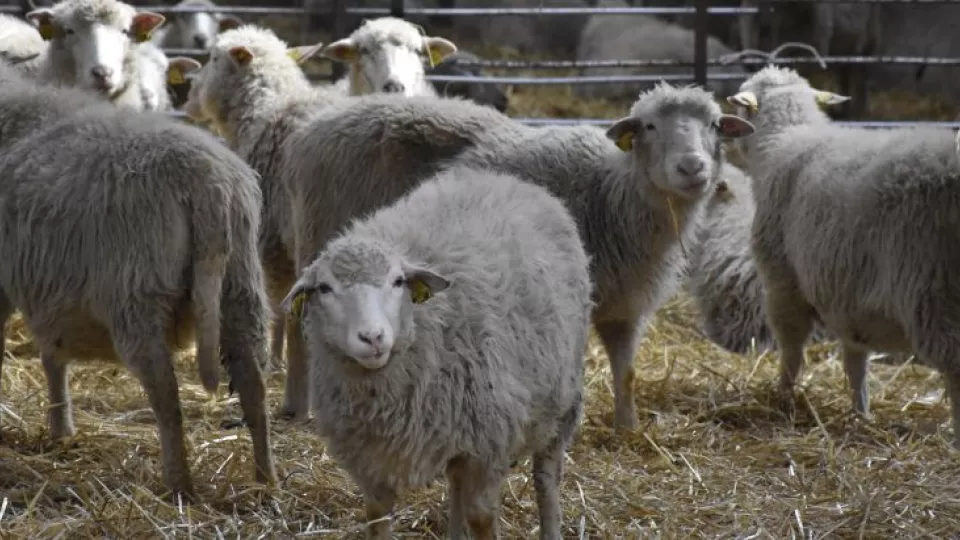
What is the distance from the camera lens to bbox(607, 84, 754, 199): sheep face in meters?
5.35

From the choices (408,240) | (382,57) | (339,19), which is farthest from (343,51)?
(408,240)

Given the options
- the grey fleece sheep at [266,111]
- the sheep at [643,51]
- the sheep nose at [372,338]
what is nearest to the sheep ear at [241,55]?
the grey fleece sheep at [266,111]

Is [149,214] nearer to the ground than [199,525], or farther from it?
farther from it

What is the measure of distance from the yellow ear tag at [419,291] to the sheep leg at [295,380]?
2.44m

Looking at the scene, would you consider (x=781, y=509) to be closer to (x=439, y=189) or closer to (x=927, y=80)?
(x=439, y=189)

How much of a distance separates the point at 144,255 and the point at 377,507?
118cm

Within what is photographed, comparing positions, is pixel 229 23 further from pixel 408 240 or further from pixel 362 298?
pixel 362 298

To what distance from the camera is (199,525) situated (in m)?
4.38

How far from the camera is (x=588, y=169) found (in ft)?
18.7

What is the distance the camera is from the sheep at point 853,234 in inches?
203

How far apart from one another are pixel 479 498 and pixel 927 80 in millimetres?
10044

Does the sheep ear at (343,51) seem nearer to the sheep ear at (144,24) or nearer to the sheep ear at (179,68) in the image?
the sheep ear at (179,68)

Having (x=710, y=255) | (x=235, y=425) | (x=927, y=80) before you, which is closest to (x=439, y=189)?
(x=235, y=425)

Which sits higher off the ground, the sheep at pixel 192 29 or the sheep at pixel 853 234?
the sheep at pixel 192 29
